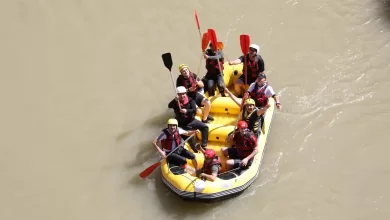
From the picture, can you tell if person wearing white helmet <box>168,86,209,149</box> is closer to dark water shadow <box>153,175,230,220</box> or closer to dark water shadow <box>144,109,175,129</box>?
dark water shadow <box>153,175,230,220</box>

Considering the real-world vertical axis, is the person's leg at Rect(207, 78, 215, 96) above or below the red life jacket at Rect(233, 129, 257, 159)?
above

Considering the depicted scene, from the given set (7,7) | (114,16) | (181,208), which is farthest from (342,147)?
(7,7)

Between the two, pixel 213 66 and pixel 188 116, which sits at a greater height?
pixel 213 66

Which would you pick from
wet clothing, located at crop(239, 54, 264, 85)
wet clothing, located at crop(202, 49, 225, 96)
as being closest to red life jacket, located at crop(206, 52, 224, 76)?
wet clothing, located at crop(202, 49, 225, 96)

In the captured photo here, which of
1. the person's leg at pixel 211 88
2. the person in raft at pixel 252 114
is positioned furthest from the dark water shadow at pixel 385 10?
the person in raft at pixel 252 114

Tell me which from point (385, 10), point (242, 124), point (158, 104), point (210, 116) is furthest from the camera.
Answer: point (385, 10)

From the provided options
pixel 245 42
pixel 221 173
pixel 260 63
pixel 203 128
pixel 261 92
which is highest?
pixel 245 42

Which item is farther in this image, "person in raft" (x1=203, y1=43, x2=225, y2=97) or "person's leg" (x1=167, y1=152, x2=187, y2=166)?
"person in raft" (x1=203, y1=43, x2=225, y2=97)

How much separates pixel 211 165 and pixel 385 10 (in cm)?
503

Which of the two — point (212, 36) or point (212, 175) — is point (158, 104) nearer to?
point (212, 36)

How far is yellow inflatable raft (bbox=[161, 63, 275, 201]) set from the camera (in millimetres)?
5918

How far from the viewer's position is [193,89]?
21.8ft

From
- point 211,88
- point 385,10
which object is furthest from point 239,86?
point 385,10

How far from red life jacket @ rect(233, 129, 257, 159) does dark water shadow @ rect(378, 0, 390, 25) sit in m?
4.18
